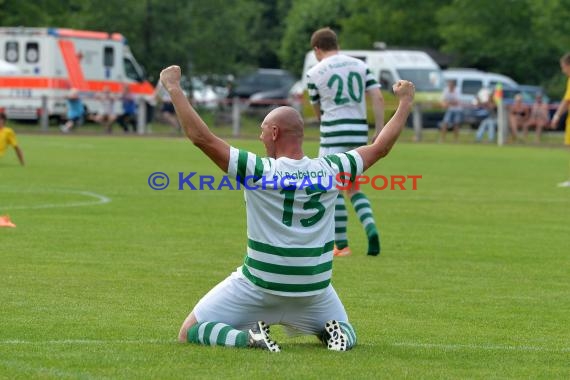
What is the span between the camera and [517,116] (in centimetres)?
4528

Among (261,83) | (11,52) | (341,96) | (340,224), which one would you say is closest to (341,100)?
(341,96)

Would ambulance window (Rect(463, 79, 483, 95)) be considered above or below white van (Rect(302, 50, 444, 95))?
below

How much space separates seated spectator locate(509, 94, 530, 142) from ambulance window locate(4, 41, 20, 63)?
17434mm

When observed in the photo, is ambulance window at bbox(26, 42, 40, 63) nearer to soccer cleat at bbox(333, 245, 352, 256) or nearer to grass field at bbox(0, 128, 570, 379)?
grass field at bbox(0, 128, 570, 379)

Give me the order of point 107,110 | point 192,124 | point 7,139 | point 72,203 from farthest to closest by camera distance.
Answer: point 107,110, point 7,139, point 72,203, point 192,124

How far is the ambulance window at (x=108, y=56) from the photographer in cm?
5003

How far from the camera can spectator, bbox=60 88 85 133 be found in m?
45.6

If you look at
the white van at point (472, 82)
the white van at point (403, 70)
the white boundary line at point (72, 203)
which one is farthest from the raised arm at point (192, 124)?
the white van at point (472, 82)

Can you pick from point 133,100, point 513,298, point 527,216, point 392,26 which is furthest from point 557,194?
point 392,26

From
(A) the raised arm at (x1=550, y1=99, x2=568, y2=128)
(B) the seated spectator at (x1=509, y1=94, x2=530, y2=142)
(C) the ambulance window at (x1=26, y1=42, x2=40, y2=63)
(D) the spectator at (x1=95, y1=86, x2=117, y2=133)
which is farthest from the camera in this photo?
(C) the ambulance window at (x1=26, y1=42, x2=40, y2=63)

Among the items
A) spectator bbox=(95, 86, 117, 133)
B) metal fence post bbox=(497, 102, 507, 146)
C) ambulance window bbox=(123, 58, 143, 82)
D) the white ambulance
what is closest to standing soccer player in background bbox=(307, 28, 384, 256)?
metal fence post bbox=(497, 102, 507, 146)

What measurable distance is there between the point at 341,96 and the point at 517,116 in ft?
107

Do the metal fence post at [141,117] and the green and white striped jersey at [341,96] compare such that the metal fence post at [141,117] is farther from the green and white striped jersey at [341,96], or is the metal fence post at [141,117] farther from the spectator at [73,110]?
the green and white striped jersey at [341,96]

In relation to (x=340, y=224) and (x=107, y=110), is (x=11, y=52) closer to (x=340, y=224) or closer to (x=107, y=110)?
(x=107, y=110)
